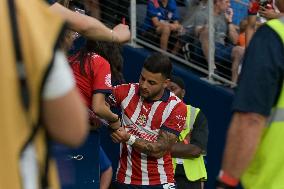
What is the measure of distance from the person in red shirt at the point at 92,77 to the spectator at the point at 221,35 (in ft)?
11.8

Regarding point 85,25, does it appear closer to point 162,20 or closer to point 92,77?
point 92,77

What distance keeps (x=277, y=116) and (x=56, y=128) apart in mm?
1455

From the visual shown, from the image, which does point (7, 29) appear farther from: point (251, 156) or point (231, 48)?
point (231, 48)

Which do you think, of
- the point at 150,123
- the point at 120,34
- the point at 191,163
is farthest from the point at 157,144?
the point at 120,34

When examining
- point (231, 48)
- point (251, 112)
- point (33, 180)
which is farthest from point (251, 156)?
point (231, 48)

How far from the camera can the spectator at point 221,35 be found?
981cm

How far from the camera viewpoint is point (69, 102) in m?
2.49

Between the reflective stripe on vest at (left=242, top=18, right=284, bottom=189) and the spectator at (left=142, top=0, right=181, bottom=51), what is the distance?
6.35 m

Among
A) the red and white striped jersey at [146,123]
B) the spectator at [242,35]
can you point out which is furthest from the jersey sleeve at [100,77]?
the spectator at [242,35]

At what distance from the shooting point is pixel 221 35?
989 centimetres

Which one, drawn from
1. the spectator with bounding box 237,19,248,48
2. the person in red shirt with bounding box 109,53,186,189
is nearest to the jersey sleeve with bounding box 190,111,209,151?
the person in red shirt with bounding box 109,53,186,189

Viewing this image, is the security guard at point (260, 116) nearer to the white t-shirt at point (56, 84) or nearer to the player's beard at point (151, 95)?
the white t-shirt at point (56, 84)

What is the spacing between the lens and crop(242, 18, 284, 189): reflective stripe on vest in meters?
3.70

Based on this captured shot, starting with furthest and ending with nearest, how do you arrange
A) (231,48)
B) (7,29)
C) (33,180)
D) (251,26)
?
(231,48) → (251,26) → (33,180) → (7,29)
